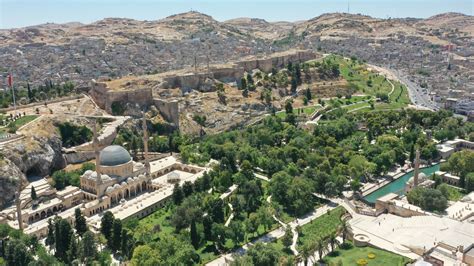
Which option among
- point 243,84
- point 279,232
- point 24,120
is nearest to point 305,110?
point 243,84

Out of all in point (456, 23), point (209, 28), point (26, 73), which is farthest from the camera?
point (456, 23)

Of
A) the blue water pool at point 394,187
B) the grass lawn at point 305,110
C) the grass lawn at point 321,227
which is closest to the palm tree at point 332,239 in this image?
the grass lawn at point 321,227

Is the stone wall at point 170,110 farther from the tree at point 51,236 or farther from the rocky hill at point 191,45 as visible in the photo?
the tree at point 51,236

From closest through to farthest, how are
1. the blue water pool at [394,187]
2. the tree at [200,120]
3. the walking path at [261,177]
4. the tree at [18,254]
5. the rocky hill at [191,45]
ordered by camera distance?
the tree at [18,254], the blue water pool at [394,187], the walking path at [261,177], the tree at [200,120], the rocky hill at [191,45]

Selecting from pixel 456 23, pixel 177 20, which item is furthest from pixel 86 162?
pixel 456 23

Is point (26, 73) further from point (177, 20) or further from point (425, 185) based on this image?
point (425, 185)

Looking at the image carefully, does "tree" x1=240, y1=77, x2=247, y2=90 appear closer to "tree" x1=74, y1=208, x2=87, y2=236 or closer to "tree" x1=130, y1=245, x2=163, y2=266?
"tree" x1=74, y1=208, x2=87, y2=236
